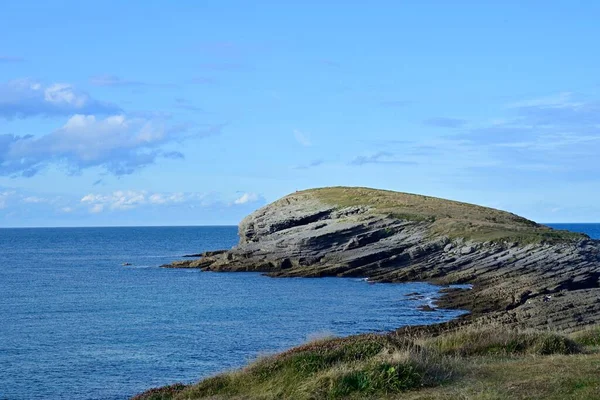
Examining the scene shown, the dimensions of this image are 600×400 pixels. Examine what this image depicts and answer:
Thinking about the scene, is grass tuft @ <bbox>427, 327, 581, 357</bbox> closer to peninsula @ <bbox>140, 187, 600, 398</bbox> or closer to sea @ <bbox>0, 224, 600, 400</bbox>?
peninsula @ <bbox>140, 187, 600, 398</bbox>

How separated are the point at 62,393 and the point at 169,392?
14742mm

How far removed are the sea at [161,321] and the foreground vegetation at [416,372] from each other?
2428 millimetres

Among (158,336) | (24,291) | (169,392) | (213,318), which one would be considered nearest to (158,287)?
(24,291)

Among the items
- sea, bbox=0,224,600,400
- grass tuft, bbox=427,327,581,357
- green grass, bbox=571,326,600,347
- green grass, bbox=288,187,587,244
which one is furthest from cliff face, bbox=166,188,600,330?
grass tuft, bbox=427,327,581,357

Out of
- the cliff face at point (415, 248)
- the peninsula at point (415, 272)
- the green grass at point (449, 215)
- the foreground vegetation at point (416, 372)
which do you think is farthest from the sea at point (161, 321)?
the green grass at point (449, 215)

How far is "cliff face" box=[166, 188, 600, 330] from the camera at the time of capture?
7162cm

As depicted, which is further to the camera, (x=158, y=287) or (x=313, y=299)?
(x=158, y=287)

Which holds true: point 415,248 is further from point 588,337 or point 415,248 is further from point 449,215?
point 588,337

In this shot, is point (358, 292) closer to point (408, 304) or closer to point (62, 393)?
point (408, 304)

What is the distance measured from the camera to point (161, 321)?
56906mm

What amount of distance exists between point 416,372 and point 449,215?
315ft

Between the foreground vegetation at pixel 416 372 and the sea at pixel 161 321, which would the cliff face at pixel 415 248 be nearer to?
the sea at pixel 161 321

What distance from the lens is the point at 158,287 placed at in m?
84.1

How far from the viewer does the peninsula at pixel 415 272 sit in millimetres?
17438
